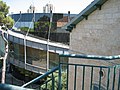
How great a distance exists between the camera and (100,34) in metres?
7.81

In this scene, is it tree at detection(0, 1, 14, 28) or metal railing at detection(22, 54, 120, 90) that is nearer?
metal railing at detection(22, 54, 120, 90)

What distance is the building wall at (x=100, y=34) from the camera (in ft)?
23.1

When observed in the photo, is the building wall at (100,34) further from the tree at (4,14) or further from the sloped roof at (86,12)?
the tree at (4,14)

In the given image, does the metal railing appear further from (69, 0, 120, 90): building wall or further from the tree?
the tree

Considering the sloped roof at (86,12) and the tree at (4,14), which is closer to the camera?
the sloped roof at (86,12)

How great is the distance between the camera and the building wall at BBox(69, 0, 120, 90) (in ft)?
23.1

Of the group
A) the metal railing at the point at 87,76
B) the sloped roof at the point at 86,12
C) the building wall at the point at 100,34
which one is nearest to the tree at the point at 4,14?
the sloped roof at the point at 86,12

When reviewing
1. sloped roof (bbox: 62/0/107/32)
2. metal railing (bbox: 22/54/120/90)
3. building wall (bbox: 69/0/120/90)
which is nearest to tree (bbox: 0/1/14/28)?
sloped roof (bbox: 62/0/107/32)

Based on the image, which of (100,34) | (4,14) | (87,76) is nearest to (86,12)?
(100,34)

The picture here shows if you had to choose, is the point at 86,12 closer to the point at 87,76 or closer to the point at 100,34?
the point at 100,34

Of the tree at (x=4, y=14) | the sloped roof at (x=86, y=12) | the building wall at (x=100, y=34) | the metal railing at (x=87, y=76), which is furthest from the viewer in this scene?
the tree at (x=4, y=14)

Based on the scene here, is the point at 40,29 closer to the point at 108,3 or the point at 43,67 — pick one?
the point at 43,67

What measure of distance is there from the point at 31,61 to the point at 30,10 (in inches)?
746

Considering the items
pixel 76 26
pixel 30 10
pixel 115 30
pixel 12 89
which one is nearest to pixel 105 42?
pixel 115 30
